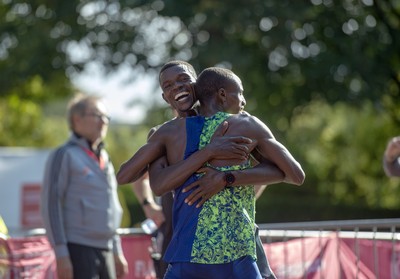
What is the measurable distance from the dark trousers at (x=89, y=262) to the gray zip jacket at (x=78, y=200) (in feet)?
0.14

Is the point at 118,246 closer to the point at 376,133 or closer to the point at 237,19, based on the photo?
the point at 237,19

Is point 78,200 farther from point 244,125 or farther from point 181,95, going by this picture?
point 244,125

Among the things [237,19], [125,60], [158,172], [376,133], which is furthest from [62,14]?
[158,172]

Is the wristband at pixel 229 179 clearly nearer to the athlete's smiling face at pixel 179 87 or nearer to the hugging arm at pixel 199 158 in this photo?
the hugging arm at pixel 199 158

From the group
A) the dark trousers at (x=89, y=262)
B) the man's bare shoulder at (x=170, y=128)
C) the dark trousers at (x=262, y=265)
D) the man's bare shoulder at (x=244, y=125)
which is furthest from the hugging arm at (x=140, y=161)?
the dark trousers at (x=89, y=262)

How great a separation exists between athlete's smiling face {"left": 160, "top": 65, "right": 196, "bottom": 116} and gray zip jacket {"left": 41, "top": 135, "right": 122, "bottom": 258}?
235 centimetres

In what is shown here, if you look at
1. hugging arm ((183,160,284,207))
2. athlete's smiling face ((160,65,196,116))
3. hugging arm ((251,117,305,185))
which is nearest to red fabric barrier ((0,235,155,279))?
athlete's smiling face ((160,65,196,116))

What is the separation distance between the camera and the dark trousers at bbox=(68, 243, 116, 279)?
6.48m

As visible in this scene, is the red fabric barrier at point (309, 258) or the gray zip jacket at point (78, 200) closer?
the gray zip jacket at point (78, 200)

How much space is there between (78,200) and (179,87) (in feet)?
8.22

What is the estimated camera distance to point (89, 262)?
6523 millimetres

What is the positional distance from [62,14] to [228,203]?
17.1m

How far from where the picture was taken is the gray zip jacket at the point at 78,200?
21.4ft

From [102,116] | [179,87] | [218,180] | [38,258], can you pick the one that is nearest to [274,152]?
[218,180]
